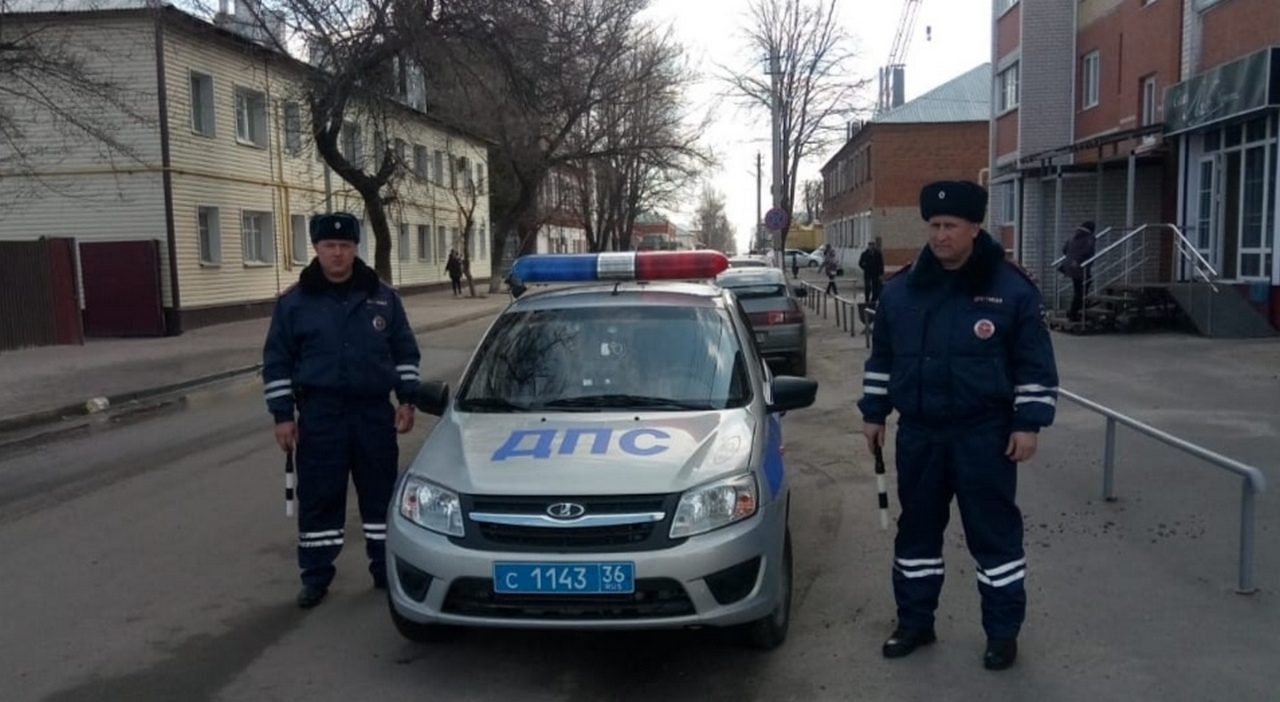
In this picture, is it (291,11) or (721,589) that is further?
(291,11)

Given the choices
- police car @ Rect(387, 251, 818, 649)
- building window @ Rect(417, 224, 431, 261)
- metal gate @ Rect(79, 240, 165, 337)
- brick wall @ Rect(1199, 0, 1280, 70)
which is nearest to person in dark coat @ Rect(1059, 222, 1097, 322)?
brick wall @ Rect(1199, 0, 1280, 70)

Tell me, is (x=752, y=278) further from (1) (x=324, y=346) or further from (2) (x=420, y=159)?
(2) (x=420, y=159)

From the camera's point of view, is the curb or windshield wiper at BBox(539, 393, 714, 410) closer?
windshield wiper at BBox(539, 393, 714, 410)

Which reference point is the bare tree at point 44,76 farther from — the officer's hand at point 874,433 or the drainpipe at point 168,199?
the officer's hand at point 874,433

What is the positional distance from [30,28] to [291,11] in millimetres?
6888

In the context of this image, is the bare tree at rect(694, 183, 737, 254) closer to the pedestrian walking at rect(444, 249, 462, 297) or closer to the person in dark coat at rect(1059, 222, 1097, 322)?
the pedestrian walking at rect(444, 249, 462, 297)

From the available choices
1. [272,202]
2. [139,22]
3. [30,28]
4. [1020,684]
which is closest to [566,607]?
[1020,684]

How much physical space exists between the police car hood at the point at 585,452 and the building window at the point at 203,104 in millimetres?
22627

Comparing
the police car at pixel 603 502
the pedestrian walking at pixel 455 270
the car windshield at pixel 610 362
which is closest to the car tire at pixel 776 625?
the police car at pixel 603 502

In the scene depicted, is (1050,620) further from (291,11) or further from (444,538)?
(291,11)

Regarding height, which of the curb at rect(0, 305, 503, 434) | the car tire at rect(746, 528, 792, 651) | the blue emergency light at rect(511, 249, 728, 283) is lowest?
the curb at rect(0, 305, 503, 434)

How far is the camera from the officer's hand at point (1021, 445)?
14.1 feet

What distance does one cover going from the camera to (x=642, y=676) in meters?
4.54

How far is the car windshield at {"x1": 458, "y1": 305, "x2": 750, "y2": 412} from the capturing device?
207 inches
